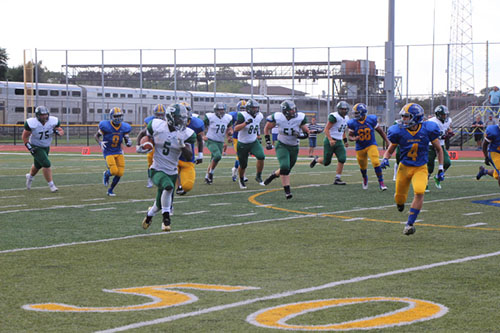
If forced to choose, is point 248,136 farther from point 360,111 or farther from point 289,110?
point 360,111

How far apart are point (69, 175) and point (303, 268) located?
47.9 ft

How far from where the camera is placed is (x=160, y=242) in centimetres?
983

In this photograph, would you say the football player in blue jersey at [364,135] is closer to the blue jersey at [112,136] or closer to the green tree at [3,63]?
the blue jersey at [112,136]

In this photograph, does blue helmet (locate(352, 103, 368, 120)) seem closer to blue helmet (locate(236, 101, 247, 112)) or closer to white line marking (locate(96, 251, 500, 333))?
blue helmet (locate(236, 101, 247, 112))

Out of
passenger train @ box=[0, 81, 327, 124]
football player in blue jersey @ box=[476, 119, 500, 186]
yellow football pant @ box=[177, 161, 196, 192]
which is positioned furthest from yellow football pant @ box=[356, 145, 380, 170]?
passenger train @ box=[0, 81, 327, 124]

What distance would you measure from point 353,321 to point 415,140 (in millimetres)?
4961

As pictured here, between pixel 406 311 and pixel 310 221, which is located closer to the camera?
pixel 406 311

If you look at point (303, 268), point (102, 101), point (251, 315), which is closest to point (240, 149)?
point (303, 268)

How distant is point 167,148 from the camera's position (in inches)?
411

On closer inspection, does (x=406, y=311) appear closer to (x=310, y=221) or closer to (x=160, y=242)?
(x=160, y=242)

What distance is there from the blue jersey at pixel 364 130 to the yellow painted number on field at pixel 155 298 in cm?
1011

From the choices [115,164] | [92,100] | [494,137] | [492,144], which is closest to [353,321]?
[494,137]

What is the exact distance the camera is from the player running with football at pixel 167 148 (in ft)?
34.0

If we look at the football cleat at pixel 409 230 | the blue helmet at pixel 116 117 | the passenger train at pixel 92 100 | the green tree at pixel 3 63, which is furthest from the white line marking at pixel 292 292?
the green tree at pixel 3 63
